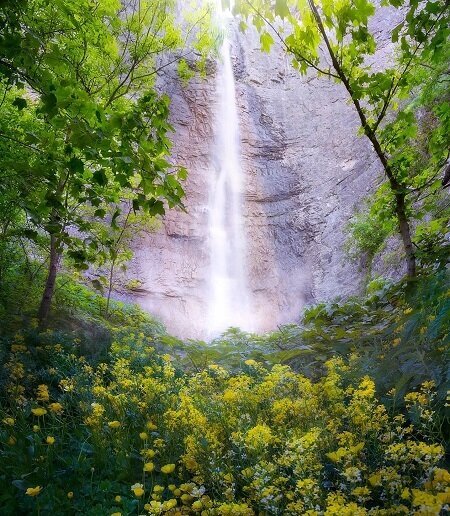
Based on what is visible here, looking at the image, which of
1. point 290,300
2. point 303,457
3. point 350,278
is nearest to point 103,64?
point 303,457

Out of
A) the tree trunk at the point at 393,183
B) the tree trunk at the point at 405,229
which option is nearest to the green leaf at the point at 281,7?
the tree trunk at the point at 393,183

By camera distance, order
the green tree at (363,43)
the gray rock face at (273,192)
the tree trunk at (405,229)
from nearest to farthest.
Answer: the green tree at (363,43) → the tree trunk at (405,229) → the gray rock face at (273,192)

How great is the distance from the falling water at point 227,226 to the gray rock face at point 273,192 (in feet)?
1.01

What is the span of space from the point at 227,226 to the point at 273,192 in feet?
7.64

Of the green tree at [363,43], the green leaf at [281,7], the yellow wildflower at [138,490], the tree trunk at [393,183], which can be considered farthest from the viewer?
the tree trunk at [393,183]

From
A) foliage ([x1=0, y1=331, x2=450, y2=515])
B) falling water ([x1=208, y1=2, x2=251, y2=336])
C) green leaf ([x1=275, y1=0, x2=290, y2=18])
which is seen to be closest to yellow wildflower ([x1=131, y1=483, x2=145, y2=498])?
foliage ([x1=0, y1=331, x2=450, y2=515])

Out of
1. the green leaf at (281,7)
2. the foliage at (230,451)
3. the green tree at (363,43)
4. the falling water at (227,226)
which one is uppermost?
the falling water at (227,226)

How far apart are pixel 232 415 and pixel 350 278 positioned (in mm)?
9349

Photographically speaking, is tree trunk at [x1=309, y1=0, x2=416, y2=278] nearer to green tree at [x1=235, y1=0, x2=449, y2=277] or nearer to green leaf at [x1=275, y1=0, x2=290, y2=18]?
green tree at [x1=235, y1=0, x2=449, y2=277]

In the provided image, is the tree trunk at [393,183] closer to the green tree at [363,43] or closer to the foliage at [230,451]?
the green tree at [363,43]

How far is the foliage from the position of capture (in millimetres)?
1301

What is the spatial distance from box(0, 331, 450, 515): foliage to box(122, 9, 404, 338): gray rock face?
29.3 feet

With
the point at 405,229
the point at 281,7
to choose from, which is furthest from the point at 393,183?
the point at 281,7

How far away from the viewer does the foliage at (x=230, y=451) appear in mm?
1301
